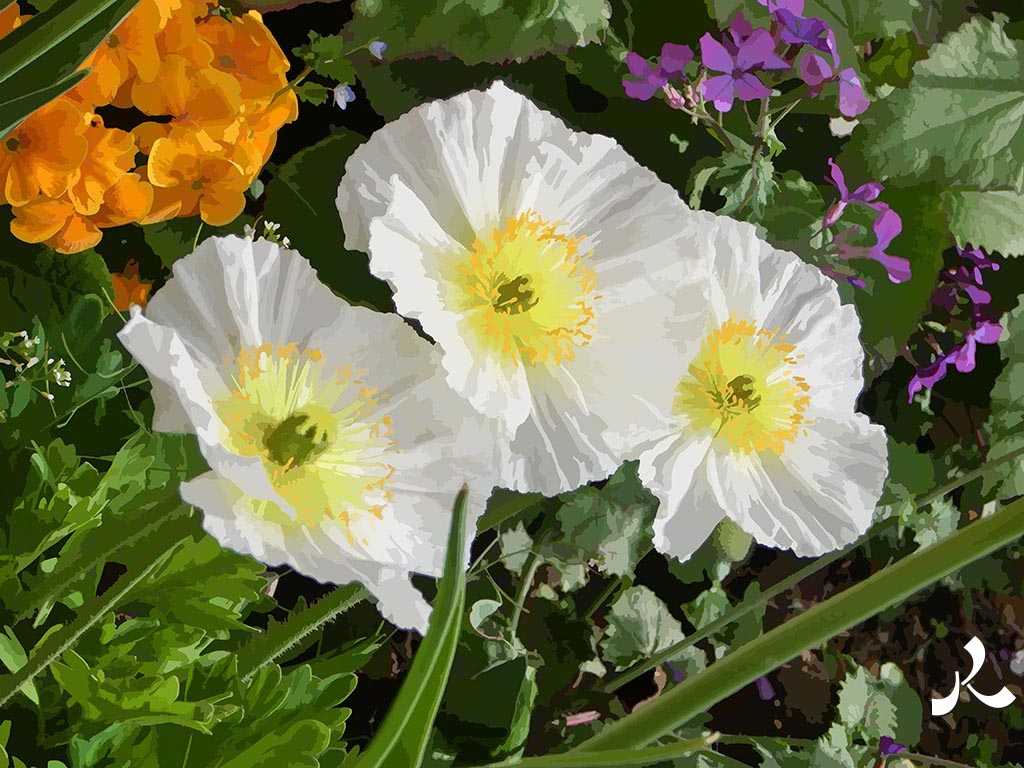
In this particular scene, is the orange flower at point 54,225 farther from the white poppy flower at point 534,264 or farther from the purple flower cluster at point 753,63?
the purple flower cluster at point 753,63

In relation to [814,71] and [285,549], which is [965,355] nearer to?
[814,71]

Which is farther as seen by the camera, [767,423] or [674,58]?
[674,58]

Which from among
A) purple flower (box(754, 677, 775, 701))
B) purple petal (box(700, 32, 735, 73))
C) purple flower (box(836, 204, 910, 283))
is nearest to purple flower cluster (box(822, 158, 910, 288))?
purple flower (box(836, 204, 910, 283))

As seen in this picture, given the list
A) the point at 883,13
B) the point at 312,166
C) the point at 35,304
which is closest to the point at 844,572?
the point at 883,13

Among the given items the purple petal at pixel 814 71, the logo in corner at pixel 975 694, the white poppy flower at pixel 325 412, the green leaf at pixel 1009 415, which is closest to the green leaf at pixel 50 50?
the white poppy flower at pixel 325 412

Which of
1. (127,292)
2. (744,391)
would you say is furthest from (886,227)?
(127,292)

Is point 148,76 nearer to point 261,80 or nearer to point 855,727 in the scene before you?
point 261,80
